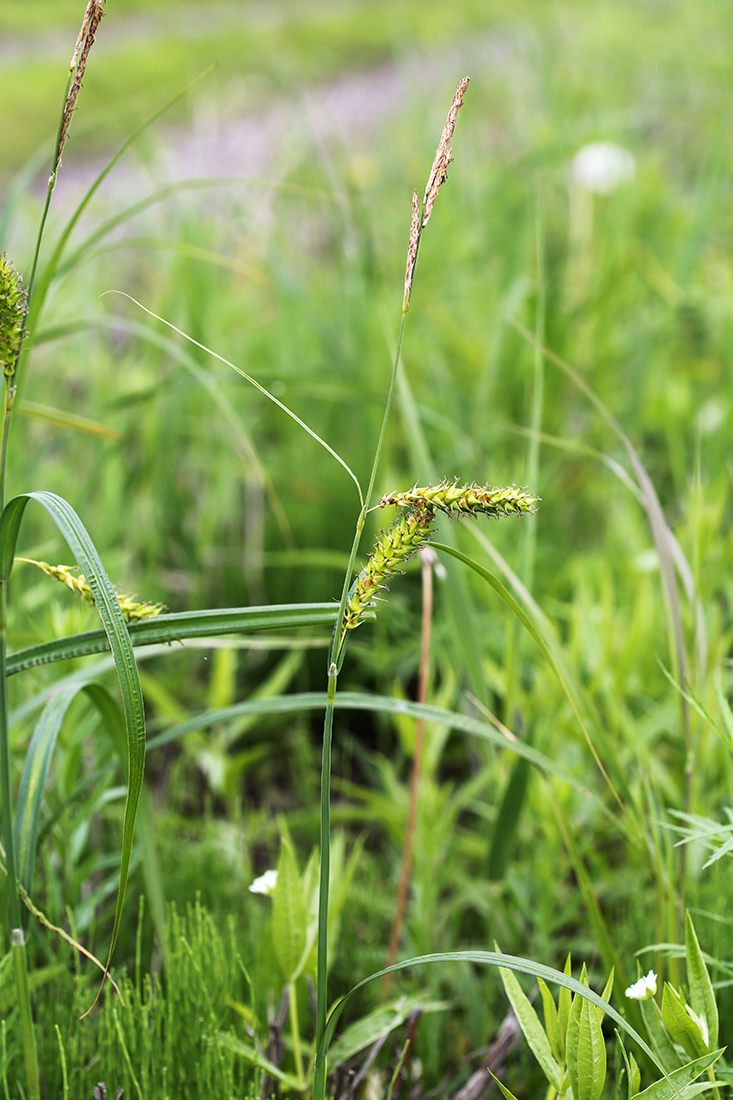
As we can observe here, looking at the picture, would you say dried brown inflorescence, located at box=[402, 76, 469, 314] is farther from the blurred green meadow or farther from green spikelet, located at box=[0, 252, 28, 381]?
the blurred green meadow

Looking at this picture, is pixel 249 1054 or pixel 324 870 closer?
pixel 324 870

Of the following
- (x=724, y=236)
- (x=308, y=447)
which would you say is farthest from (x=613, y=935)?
(x=724, y=236)

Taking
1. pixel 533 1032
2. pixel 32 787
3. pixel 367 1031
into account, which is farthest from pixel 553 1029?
pixel 32 787

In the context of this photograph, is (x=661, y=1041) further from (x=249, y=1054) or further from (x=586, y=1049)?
(x=249, y=1054)

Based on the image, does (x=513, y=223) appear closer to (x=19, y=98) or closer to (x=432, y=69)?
(x=432, y=69)

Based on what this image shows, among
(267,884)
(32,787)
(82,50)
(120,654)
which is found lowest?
(267,884)

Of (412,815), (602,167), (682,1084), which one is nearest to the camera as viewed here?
(682,1084)
